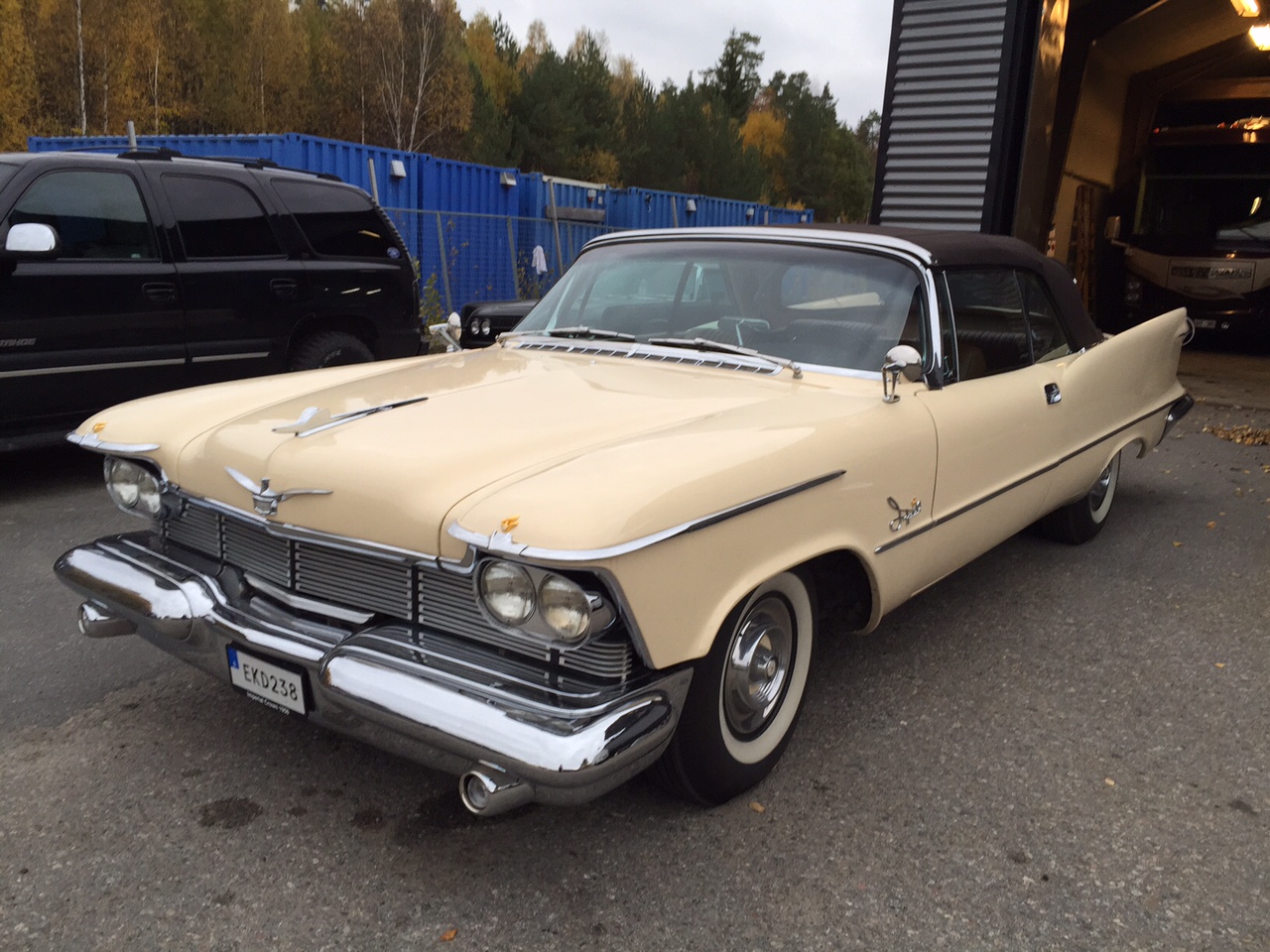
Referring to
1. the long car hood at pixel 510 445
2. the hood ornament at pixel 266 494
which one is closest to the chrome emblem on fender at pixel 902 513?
the long car hood at pixel 510 445

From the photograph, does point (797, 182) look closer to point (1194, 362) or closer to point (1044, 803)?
point (1194, 362)

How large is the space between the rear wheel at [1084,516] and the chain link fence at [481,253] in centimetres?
903

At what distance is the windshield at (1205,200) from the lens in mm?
13570

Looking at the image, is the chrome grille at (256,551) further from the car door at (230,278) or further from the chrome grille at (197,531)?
the car door at (230,278)

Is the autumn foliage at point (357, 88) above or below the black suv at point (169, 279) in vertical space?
above

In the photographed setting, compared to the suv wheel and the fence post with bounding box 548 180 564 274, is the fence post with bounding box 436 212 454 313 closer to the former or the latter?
the fence post with bounding box 548 180 564 274

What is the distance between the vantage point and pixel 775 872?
2.49m

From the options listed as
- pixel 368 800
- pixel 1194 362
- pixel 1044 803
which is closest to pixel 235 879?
pixel 368 800

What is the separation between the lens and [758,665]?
9.11 feet

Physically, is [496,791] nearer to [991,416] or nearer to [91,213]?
[991,416]

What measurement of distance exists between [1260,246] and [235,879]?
575 inches

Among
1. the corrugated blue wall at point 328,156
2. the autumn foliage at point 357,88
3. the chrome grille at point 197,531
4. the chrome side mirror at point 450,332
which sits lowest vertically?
the chrome grille at point 197,531

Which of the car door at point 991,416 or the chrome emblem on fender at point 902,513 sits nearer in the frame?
the chrome emblem on fender at point 902,513

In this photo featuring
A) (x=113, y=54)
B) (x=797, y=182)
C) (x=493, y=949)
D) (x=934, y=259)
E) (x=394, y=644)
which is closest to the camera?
(x=493, y=949)
